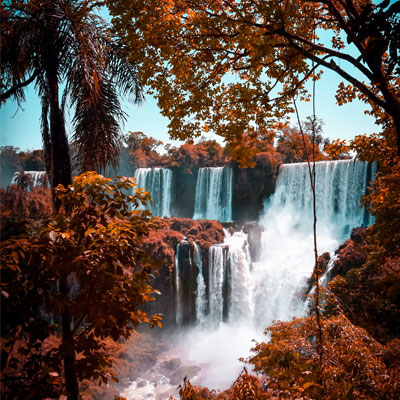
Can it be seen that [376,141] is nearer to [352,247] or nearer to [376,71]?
[376,71]

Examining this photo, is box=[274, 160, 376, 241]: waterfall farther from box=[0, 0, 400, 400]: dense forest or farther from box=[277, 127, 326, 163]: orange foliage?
box=[0, 0, 400, 400]: dense forest

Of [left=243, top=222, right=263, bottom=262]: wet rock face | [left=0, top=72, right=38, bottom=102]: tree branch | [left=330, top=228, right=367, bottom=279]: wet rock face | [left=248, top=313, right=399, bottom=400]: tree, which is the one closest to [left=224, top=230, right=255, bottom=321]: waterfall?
[left=243, top=222, right=263, bottom=262]: wet rock face

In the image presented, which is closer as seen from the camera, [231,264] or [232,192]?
[231,264]

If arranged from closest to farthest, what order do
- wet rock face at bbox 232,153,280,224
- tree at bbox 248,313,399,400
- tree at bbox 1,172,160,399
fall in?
tree at bbox 1,172,160,399 < tree at bbox 248,313,399,400 < wet rock face at bbox 232,153,280,224

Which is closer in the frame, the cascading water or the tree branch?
the tree branch

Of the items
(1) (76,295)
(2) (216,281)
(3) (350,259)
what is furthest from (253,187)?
(1) (76,295)

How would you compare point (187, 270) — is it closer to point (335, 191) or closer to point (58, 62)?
point (335, 191)

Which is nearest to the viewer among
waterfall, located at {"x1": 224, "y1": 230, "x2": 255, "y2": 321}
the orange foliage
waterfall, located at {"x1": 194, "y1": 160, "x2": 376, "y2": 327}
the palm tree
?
the palm tree

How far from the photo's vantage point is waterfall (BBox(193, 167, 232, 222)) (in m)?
26.0

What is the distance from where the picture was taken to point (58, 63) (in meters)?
3.17

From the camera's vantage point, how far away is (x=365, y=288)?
8148 mm

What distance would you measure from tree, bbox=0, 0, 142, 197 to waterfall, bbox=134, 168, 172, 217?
24.3m

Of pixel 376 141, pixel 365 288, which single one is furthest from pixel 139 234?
pixel 365 288

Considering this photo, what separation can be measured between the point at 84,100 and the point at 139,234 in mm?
2322
